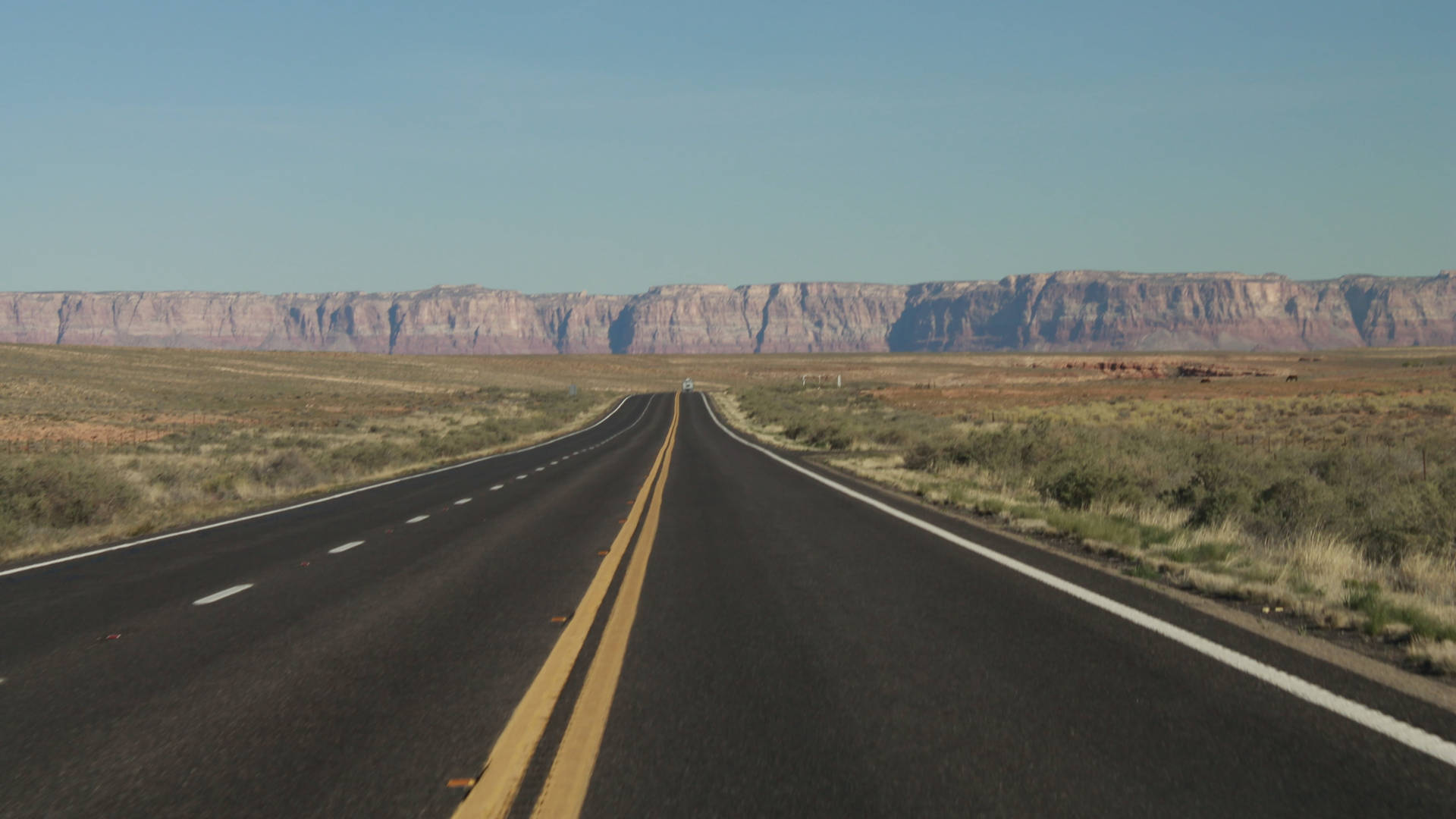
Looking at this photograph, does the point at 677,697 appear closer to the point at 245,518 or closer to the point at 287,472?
the point at 245,518

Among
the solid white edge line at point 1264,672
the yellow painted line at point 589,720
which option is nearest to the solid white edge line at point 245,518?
the yellow painted line at point 589,720

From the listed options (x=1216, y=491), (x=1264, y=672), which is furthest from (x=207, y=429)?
(x=1264, y=672)

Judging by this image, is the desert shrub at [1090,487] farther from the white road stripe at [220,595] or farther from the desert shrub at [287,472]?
the desert shrub at [287,472]

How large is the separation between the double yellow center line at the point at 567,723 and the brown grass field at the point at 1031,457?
443 centimetres

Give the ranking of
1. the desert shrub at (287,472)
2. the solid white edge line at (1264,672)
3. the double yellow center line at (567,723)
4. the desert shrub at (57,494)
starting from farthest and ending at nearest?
1. the desert shrub at (287,472)
2. the desert shrub at (57,494)
3. the solid white edge line at (1264,672)
4. the double yellow center line at (567,723)

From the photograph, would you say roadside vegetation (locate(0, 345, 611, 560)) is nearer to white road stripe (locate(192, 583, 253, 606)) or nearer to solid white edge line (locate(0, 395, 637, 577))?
solid white edge line (locate(0, 395, 637, 577))

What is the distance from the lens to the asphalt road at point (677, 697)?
417cm

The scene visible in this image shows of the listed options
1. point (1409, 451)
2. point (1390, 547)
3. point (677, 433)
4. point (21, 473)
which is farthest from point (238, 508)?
point (677, 433)

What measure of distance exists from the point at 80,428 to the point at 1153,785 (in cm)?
4713

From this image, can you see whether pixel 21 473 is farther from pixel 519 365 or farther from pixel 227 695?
pixel 519 365

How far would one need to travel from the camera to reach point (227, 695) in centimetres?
570

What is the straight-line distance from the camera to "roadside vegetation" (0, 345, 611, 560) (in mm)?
15836

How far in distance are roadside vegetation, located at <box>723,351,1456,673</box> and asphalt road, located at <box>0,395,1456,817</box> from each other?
3.21ft

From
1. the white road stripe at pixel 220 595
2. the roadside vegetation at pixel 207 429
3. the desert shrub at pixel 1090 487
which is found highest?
the desert shrub at pixel 1090 487
